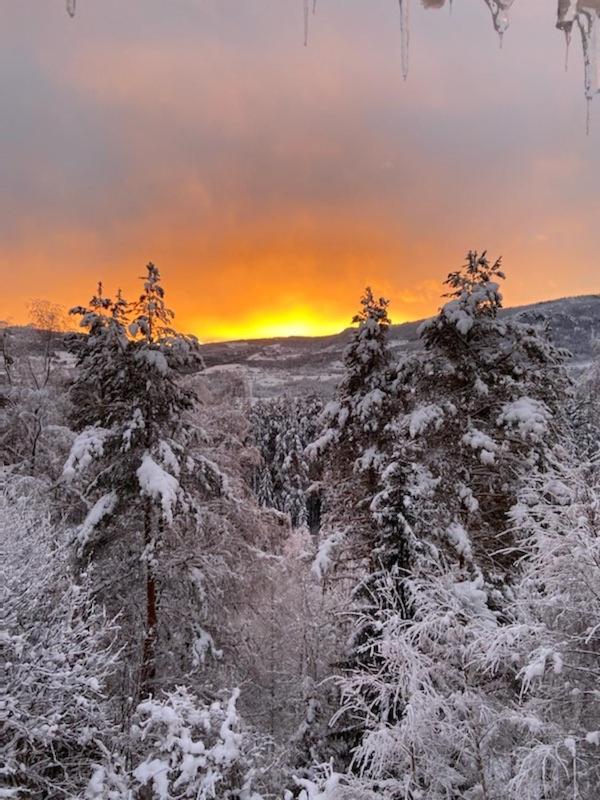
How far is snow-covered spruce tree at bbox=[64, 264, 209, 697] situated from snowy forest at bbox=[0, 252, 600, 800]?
48 mm

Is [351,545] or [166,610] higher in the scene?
[351,545]

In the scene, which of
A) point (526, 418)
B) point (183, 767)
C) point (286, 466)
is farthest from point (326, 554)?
point (286, 466)

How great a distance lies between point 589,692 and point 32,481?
1421 centimetres

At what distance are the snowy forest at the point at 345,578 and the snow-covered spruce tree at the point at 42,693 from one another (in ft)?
0.18

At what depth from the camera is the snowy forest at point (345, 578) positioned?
5.46 metres

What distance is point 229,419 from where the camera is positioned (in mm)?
17859

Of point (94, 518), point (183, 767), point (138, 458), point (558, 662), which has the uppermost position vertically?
point (138, 458)

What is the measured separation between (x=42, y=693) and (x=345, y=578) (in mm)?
6636

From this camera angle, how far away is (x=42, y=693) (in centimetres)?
714

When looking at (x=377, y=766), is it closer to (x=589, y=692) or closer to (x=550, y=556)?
(x=589, y=692)

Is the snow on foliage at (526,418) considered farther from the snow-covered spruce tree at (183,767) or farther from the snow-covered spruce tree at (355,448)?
the snow-covered spruce tree at (183,767)

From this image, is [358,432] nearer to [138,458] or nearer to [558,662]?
[138,458]

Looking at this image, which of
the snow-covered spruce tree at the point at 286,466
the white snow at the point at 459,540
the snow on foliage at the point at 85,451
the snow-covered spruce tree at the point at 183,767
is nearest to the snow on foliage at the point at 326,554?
the white snow at the point at 459,540

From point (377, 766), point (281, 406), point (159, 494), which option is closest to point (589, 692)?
point (377, 766)
